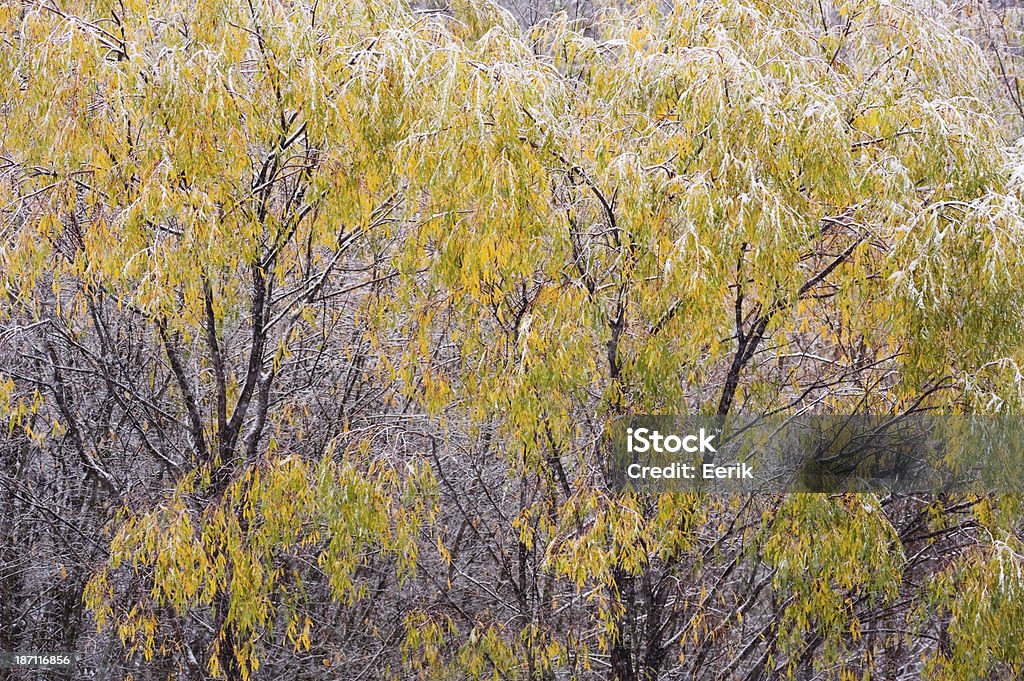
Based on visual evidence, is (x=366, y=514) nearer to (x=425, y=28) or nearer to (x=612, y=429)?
(x=612, y=429)

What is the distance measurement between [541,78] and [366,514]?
1963 millimetres

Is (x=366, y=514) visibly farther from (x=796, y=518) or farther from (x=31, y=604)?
(x=31, y=604)

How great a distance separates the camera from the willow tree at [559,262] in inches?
147

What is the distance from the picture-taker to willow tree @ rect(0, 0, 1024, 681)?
375 centimetres

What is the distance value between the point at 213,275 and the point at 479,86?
146 cm

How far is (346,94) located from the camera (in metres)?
4.14

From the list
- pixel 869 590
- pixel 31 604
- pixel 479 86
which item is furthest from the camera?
pixel 31 604

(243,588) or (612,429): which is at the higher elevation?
(612,429)

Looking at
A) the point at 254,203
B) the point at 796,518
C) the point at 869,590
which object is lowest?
the point at 869,590

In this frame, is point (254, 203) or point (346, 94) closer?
point (346, 94)

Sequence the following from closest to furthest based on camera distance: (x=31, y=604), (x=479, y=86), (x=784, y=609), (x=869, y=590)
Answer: (x=479, y=86)
(x=869, y=590)
(x=784, y=609)
(x=31, y=604)

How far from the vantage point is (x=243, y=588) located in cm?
426

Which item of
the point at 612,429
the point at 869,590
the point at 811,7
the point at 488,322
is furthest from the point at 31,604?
the point at 811,7

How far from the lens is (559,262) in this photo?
4.06 m
